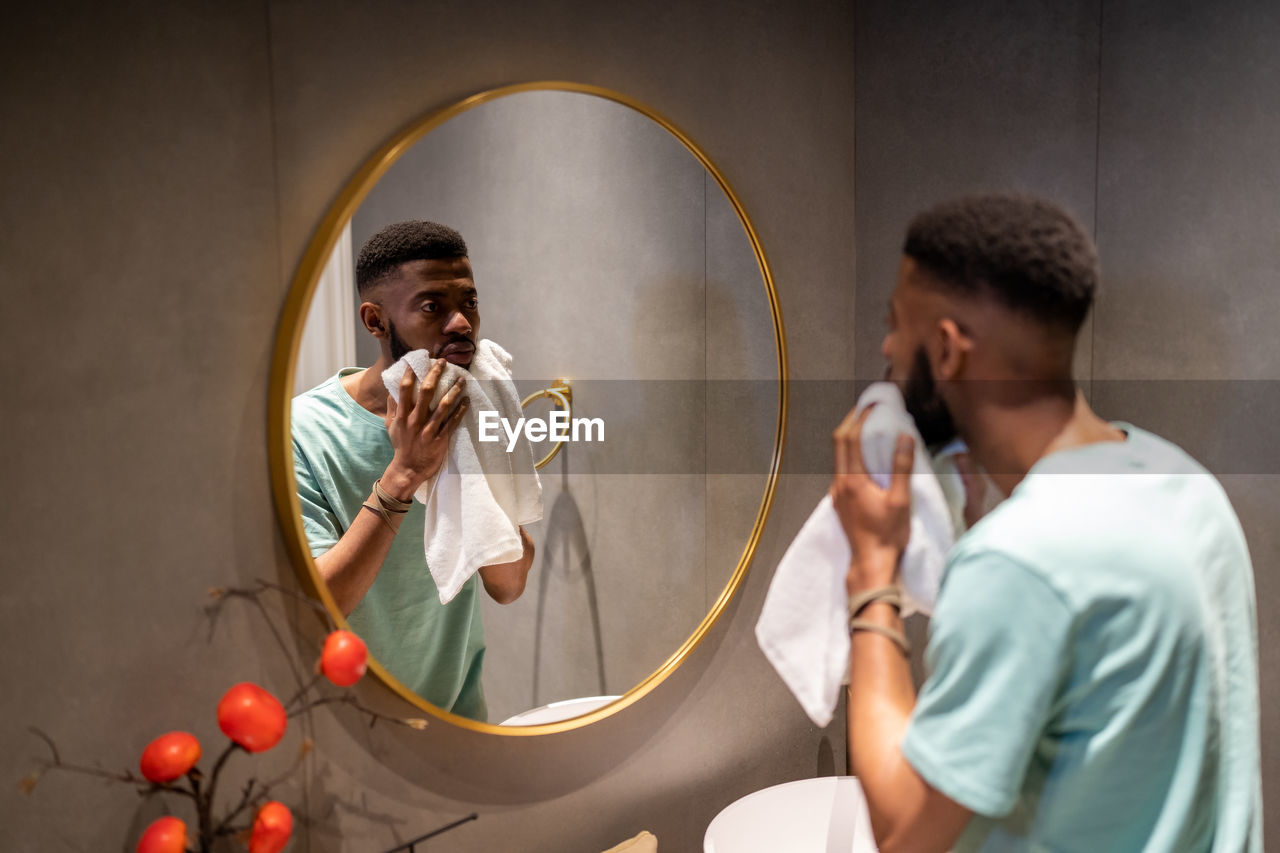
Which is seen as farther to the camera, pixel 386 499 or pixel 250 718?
pixel 386 499

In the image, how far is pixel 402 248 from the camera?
92cm

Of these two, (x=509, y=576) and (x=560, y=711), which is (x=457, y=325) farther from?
(x=560, y=711)

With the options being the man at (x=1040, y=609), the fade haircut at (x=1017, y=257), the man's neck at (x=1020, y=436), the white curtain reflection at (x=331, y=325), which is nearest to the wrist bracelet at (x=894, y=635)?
the man at (x=1040, y=609)

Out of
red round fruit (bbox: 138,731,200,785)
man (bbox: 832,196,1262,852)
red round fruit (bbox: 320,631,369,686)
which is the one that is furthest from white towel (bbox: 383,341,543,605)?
man (bbox: 832,196,1262,852)

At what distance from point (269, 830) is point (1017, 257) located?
750mm

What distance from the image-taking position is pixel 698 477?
1.19m

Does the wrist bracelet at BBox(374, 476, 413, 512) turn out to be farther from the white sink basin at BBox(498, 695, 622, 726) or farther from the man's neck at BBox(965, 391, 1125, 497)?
the man's neck at BBox(965, 391, 1125, 497)

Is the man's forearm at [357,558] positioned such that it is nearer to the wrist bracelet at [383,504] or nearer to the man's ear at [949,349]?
the wrist bracelet at [383,504]

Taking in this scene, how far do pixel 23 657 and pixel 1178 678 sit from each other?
2.96 feet

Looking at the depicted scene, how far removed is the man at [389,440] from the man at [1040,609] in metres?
0.42

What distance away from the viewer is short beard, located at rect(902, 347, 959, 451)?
2.35 feet

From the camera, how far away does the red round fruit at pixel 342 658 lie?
81 cm

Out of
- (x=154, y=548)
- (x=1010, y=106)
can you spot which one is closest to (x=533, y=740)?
(x=154, y=548)

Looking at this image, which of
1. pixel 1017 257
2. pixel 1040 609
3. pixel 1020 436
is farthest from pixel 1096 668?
pixel 1017 257
